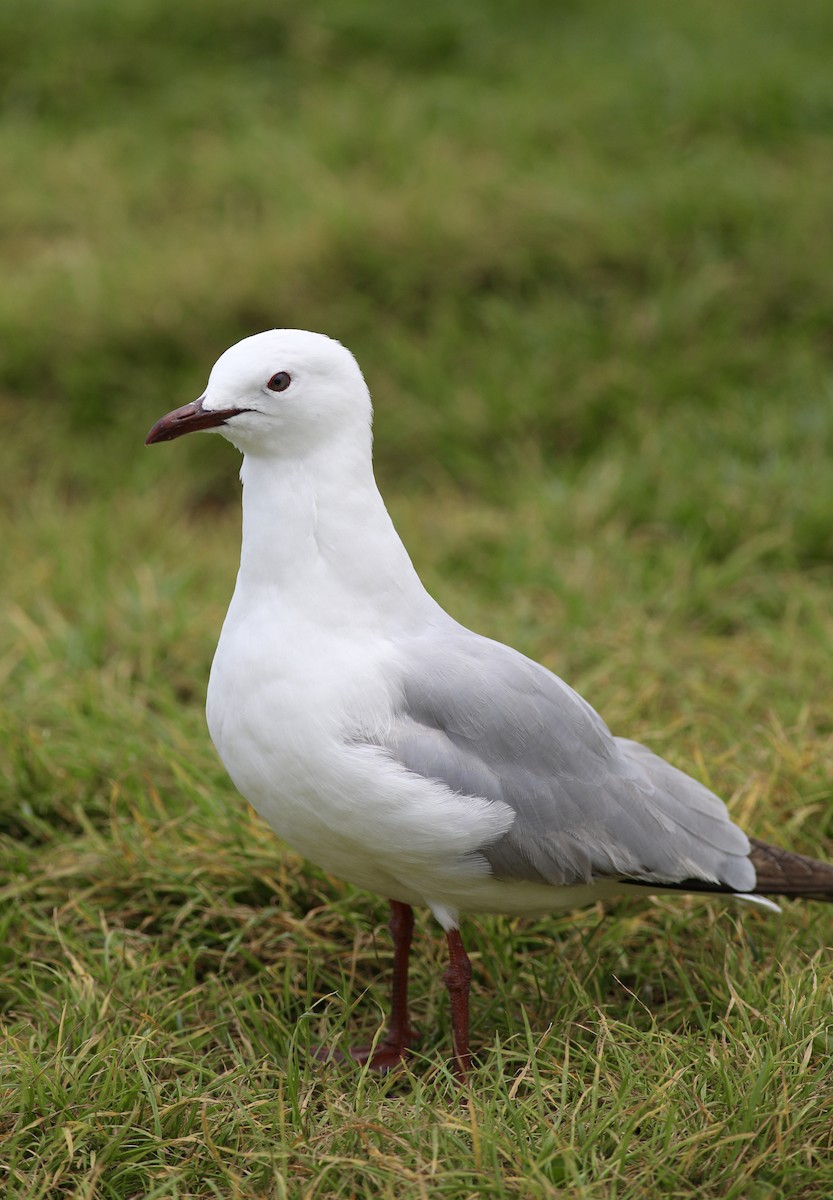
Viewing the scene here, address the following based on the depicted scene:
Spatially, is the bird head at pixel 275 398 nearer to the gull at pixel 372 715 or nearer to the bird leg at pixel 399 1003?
the gull at pixel 372 715

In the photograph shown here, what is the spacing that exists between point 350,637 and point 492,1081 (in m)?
0.96

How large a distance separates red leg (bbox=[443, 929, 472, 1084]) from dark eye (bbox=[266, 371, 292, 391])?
1.26 meters

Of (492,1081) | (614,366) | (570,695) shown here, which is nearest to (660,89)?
(614,366)

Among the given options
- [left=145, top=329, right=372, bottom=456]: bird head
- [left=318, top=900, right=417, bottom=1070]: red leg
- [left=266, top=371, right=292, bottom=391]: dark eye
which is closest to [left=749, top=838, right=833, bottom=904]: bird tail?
[left=318, top=900, right=417, bottom=1070]: red leg

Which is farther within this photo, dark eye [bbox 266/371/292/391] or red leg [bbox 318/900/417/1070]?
red leg [bbox 318/900/417/1070]

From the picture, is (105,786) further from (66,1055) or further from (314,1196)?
(314,1196)

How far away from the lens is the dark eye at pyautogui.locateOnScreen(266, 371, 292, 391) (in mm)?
2805

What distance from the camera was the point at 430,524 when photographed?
5.76 metres

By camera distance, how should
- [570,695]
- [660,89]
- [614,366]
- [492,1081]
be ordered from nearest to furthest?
[492,1081] → [570,695] → [614,366] → [660,89]

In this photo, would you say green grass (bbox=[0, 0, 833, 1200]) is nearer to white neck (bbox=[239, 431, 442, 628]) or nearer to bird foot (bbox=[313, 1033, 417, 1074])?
bird foot (bbox=[313, 1033, 417, 1074])

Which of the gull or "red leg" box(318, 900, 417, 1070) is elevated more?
the gull

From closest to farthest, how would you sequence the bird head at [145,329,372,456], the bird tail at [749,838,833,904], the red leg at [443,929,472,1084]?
the bird head at [145,329,372,456], the red leg at [443,929,472,1084], the bird tail at [749,838,833,904]

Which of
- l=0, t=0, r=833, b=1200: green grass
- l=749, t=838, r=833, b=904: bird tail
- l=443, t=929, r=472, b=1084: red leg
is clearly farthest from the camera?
l=749, t=838, r=833, b=904: bird tail

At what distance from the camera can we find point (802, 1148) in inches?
97.2
